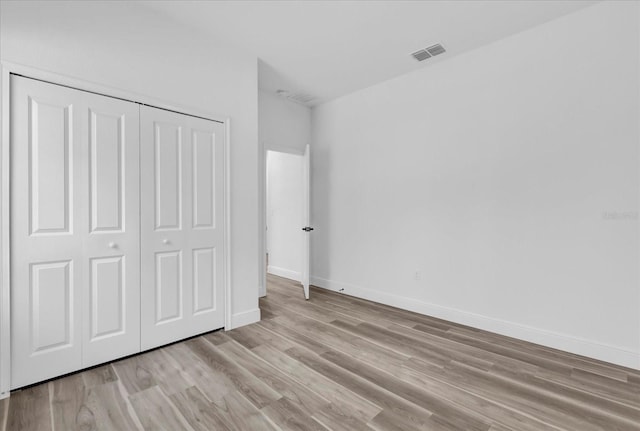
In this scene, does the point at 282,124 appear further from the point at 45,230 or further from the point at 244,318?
the point at 45,230

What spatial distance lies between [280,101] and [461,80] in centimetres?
264

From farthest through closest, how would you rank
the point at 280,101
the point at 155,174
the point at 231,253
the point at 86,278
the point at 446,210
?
1. the point at 280,101
2. the point at 446,210
3. the point at 231,253
4. the point at 155,174
5. the point at 86,278

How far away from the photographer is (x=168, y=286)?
283 cm

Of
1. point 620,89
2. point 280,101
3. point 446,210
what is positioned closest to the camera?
point 620,89

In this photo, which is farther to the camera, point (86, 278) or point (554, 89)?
point (554, 89)

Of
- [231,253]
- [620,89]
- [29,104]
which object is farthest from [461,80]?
[29,104]

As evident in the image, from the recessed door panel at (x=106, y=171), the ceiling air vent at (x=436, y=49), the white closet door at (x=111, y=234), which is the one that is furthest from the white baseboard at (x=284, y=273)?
the ceiling air vent at (x=436, y=49)

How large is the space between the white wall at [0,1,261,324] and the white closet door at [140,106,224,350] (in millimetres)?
193

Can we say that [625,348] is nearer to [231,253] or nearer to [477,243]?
[477,243]

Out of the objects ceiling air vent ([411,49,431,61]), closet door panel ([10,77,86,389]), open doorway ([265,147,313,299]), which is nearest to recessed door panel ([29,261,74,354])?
closet door panel ([10,77,86,389])

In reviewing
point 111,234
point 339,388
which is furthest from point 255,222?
point 339,388

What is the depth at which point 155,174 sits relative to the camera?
9.01 ft

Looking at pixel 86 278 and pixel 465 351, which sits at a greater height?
pixel 86 278

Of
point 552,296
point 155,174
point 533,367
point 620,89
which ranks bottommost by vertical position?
point 533,367
